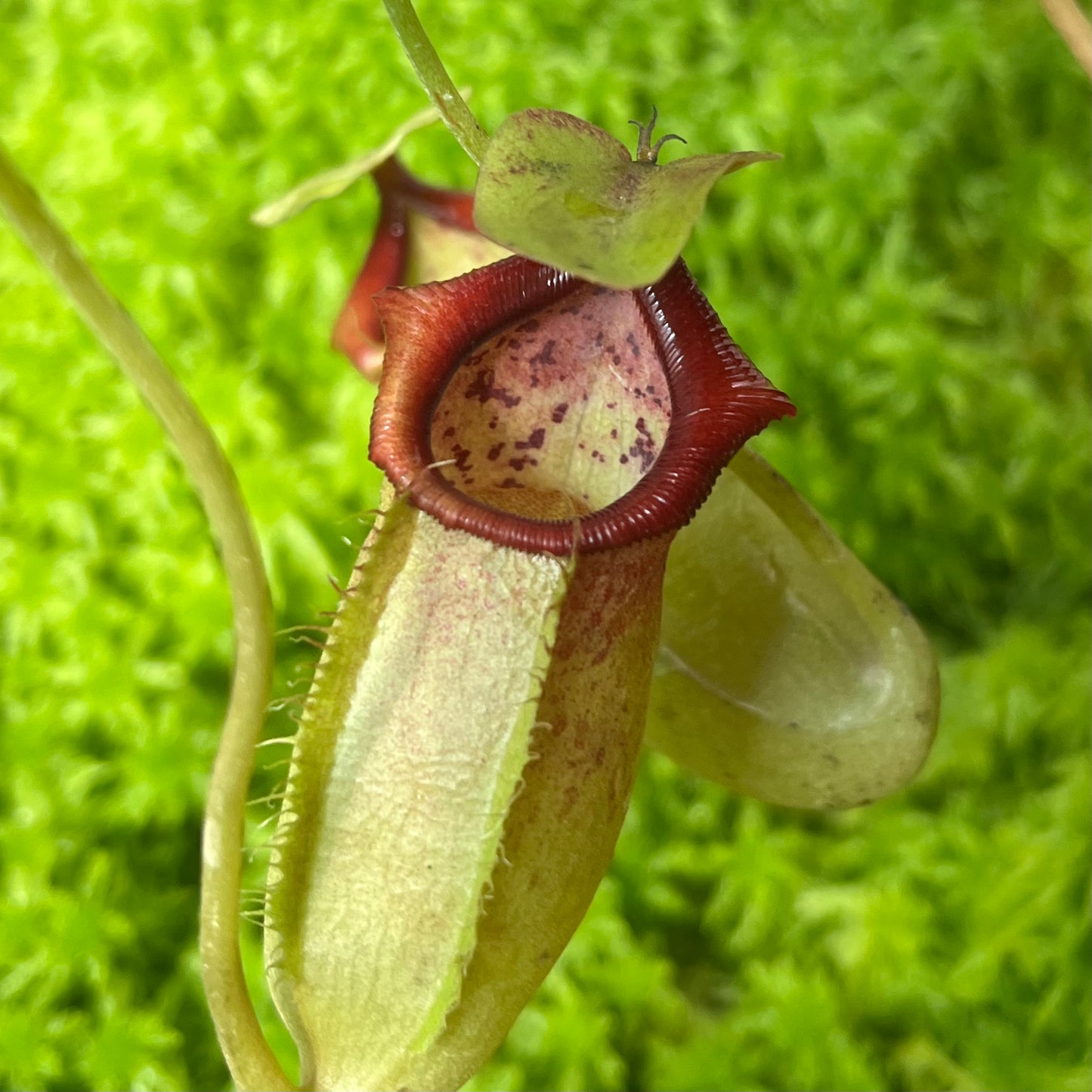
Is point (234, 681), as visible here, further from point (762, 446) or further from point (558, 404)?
point (762, 446)

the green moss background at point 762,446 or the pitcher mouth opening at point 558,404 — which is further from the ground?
the pitcher mouth opening at point 558,404

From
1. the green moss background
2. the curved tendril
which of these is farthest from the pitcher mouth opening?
the green moss background

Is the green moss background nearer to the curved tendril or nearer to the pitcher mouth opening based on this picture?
the curved tendril

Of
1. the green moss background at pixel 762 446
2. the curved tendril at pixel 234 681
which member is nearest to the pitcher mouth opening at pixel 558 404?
the curved tendril at pixel 234 681

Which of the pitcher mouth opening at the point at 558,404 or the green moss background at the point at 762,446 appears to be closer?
the pitcher mouth opening at the point at 558,404

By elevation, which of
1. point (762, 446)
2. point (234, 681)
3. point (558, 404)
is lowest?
point (762, 446)

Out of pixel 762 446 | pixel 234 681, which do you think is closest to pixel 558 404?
pixel 234 681

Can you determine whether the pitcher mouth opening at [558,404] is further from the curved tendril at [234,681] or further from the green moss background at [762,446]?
the green moss background at [762,446]
